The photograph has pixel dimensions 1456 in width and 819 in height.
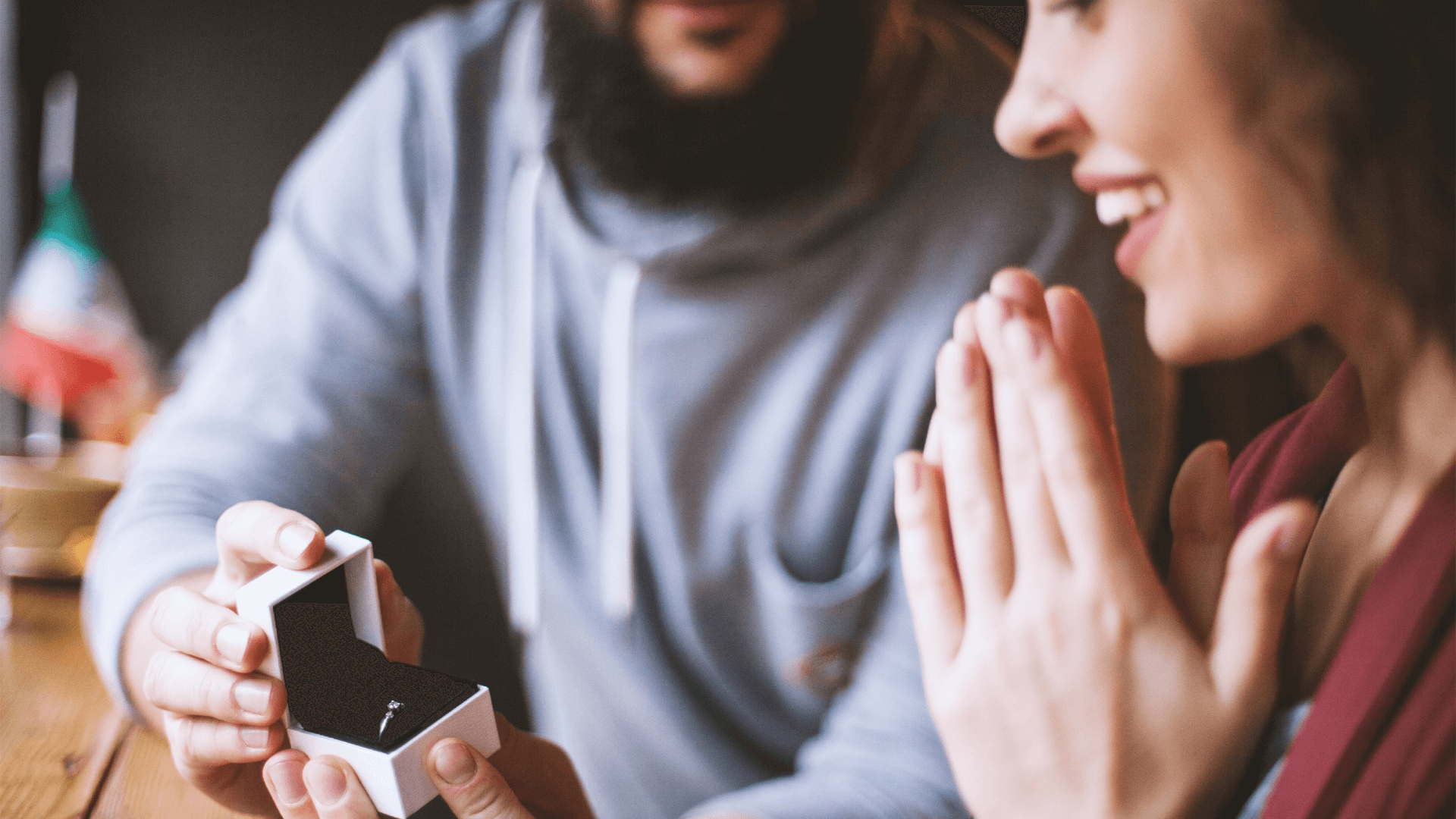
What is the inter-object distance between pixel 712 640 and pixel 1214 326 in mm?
411

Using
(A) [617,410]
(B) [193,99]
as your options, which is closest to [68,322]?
(B) [193,99]

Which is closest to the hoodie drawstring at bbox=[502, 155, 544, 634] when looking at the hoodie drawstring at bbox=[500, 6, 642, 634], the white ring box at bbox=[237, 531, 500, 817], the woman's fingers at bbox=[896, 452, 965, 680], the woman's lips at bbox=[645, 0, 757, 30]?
the hoodie drawstring at bbox=[500, 6, 642, 634]

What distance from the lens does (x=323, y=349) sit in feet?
1.97

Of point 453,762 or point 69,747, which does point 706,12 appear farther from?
point 69,747

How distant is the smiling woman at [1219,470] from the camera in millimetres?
291

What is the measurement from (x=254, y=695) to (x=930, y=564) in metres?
0.28

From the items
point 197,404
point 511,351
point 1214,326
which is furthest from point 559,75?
point 1214,326

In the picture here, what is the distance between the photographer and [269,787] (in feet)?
1.23

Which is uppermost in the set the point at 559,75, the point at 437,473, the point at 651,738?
the point at 559,75

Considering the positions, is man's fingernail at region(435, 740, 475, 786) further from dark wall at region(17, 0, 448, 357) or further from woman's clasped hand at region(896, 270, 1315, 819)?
dark wall at region(17, 0, 448, 357)

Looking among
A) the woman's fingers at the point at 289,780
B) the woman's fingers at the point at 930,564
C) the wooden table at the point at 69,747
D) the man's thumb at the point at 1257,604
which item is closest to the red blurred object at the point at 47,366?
the wooden table at the point at 69,747

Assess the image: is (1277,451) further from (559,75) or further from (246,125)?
(246,125)

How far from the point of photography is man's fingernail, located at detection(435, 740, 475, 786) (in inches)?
14.0

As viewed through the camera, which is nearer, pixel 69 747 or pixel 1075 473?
pixel 1075 473
